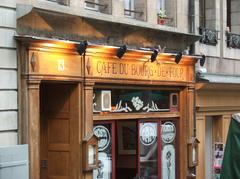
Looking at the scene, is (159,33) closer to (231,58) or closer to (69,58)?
(69,58)

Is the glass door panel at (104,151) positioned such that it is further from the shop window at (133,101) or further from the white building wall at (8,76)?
the white building wall at (8,76)

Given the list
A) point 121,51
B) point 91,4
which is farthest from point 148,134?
point 91,4

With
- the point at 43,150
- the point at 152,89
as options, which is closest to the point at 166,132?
the point at 152,89

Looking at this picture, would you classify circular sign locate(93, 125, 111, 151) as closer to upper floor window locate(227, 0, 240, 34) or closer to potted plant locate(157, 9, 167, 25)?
potted plant locate(157, 9, 167, 25)

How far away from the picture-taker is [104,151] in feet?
41.2

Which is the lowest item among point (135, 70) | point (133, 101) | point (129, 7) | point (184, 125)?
point (184, 125)

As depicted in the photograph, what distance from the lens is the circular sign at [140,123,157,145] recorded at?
1367 cm

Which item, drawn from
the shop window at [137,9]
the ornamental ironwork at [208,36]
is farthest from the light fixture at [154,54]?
the ornamental ironwork at [208,36]

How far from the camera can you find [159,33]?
13617 mm

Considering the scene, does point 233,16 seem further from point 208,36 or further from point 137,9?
point 137,9

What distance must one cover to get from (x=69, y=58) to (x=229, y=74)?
6.83m

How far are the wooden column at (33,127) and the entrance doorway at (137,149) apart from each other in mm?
2125

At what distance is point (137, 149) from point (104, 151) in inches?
47.3

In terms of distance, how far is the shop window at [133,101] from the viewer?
485 inches
